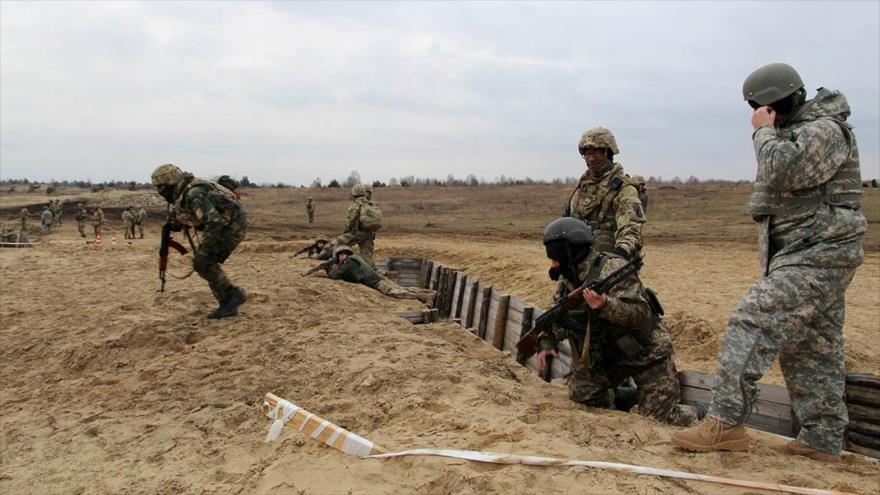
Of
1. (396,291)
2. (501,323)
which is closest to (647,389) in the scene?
(501,323)

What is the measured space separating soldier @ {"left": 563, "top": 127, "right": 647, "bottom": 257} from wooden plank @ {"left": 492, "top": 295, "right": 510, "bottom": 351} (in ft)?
7.44

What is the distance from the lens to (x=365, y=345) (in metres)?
6.02

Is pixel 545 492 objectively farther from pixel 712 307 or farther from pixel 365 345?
pixel 712 307

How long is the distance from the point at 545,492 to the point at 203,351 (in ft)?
14.2

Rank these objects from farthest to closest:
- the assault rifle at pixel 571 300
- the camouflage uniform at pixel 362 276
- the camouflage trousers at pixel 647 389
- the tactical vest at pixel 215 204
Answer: the camouflage uniform at pixel 362 276, the tactical vest at pixel 215 204, the camouflage trousers at pixel 647 389, the assault rifle at pixel 571 300

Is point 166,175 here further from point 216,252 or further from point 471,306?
point 471,306

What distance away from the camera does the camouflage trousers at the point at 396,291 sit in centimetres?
988

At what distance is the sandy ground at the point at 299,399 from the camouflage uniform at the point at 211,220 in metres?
0.52

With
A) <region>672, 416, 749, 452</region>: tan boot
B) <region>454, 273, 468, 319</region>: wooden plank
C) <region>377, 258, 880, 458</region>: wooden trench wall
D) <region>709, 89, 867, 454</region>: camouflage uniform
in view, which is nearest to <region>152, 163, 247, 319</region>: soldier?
<region>377, 258, 880, 458</region>: wooden trench wall

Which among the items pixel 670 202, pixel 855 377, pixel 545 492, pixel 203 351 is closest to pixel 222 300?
pixel 203 351

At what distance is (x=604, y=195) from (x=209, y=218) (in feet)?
14.1

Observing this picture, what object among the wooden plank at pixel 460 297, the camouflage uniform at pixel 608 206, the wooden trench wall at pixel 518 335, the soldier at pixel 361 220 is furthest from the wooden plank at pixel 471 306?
the camouflage uniform at pixel 608 206

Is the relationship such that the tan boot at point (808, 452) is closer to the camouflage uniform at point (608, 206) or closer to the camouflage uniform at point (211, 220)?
the camouflage uniform at point (608, 206)

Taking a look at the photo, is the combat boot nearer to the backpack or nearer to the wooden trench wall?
the wooden trench wall
